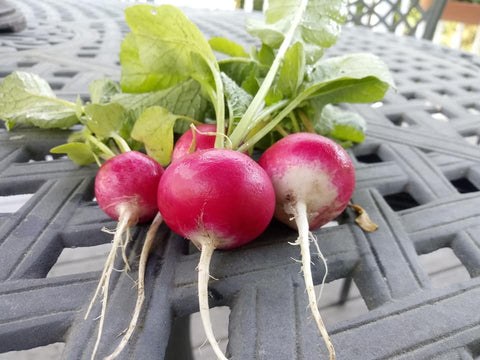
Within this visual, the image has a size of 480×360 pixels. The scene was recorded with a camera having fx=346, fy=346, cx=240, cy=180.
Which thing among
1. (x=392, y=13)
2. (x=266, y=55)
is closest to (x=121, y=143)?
(x=266, y=55)

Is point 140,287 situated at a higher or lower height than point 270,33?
lower

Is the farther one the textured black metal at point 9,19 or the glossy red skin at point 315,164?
the textured black metal at point 9,19

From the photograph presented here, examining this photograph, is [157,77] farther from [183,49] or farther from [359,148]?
[359,148]

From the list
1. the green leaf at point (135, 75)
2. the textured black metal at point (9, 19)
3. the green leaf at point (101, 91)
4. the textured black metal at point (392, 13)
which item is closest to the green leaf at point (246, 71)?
the green leaf at point (135, 75)

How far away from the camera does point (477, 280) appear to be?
0.41 meters

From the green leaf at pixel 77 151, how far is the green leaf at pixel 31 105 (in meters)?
0.12

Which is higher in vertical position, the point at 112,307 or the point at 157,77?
the point at 157,77

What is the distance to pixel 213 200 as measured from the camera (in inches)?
14.7

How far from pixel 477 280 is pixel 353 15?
2286mm

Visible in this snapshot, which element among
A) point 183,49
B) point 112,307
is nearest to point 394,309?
point 112,307

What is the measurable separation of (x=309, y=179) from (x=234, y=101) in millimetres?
180

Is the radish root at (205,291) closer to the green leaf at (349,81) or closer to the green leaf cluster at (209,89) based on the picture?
the green leaf cluster at (209,89)

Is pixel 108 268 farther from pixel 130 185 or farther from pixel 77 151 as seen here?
pixel 77 151

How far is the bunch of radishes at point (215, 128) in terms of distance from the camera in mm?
379
